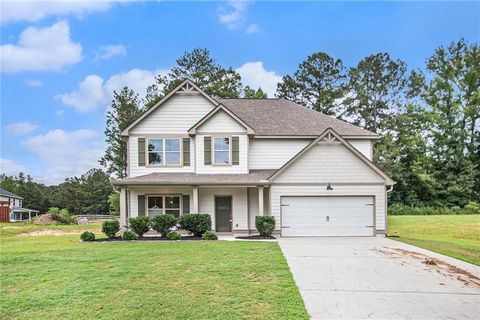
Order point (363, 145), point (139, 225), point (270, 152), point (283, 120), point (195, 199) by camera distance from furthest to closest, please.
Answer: point (283, 120)
point (363, 145)
point (270, 152)
point (195, 199)
point (139, 225)

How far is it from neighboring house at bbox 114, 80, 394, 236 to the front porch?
51 mm

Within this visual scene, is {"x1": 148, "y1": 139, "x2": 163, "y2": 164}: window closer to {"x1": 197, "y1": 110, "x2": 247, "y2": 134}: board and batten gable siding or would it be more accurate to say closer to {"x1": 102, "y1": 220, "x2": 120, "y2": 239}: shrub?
{"x1": 197, "y1": 110, "x2": 247, "y2": 134}: board and batten gable siding

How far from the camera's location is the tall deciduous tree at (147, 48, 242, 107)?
37062 mm

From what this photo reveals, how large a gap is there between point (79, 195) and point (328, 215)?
54.6m

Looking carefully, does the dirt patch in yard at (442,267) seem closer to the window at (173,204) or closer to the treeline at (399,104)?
the window at (173,204)

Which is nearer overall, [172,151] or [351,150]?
[351,150]

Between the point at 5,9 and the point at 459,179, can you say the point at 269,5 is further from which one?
the point at 459,179

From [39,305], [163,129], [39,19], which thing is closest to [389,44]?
[163,129]

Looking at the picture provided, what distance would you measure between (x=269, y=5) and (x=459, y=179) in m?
27.3

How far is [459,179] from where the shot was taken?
2992cm

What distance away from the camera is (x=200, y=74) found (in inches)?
1453

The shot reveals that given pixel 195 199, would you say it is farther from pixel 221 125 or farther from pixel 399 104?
pixel 399 104

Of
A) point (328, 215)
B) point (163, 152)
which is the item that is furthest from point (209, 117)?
point (328, 215)

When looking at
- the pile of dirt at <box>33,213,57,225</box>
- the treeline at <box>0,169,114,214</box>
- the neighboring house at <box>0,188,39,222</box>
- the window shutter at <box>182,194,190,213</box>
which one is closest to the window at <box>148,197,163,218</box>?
the window shutter at <box>182,194,190,213</box>
